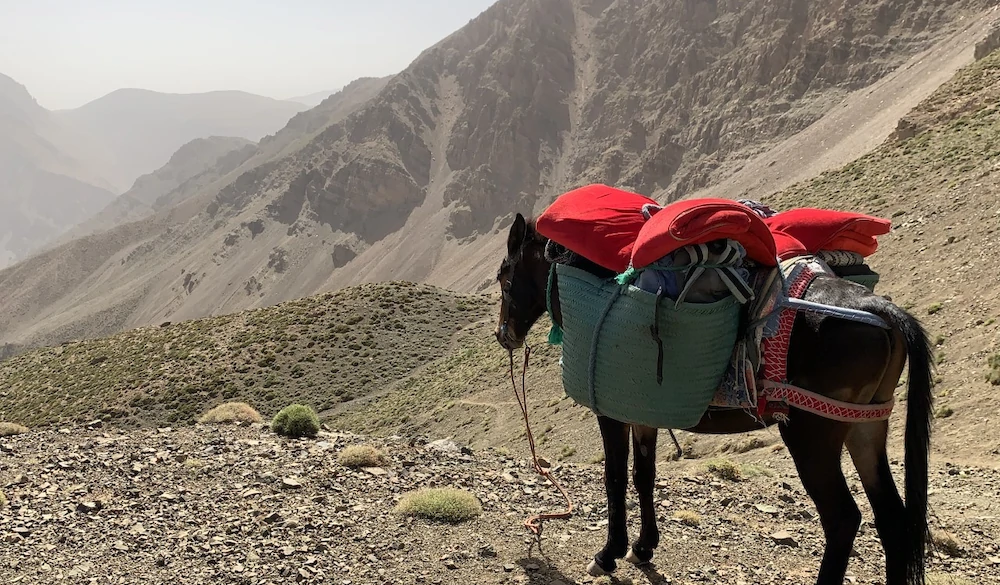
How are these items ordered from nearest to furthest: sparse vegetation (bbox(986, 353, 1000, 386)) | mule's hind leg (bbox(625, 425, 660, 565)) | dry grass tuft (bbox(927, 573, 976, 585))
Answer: dry grass tuft (bbox(927, 573, 976, 585)) < mule's hind leg (bbox(625, 425, 660, 565)) < sparse vegetation (bbox(986, 353, 1000, 386))

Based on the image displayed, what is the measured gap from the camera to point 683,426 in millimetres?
4219

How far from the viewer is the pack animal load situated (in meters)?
3.83

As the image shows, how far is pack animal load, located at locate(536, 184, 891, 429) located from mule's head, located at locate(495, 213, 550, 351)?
1100 mm

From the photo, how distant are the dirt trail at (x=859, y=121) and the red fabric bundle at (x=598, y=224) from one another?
60458mm

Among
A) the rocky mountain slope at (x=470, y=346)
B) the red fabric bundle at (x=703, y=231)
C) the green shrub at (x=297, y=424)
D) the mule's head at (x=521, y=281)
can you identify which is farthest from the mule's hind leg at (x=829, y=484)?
the green shrub at (x=297, y=424)

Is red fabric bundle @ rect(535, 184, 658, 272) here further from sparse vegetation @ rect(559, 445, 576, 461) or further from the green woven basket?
sparse vegetation @ rect(559, 445, 576, 461)

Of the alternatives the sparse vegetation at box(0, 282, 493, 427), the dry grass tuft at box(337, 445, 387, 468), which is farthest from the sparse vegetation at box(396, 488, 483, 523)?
the sparse vegetation at box(0, 282, 493, 427)

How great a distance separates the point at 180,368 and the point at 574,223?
123ft

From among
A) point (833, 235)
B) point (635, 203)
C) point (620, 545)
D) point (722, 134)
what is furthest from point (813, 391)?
point (722, 134)

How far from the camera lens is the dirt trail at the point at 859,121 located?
5988 centimetres

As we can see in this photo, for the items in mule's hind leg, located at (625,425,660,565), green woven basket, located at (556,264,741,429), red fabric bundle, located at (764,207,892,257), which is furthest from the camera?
mule's hind leg, located at (625,425,660,565)

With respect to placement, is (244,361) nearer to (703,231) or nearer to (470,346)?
(470,346)

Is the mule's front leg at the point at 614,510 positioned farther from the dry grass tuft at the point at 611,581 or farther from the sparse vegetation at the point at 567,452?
the sparse vegetation at the point at 567,452

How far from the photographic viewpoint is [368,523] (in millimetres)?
6133
